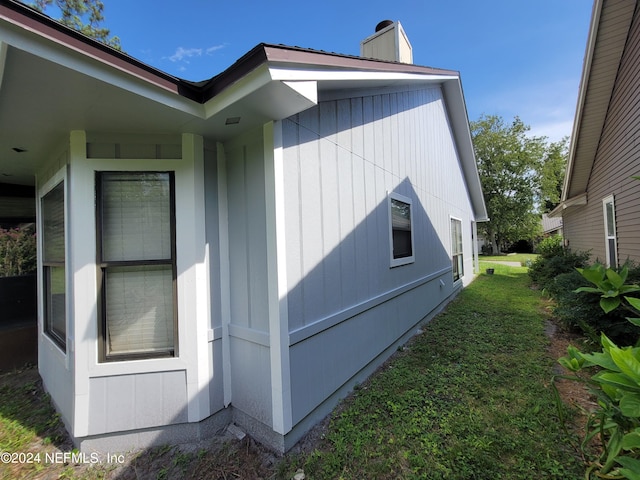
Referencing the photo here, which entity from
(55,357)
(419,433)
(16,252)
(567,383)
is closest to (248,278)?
(419,433)

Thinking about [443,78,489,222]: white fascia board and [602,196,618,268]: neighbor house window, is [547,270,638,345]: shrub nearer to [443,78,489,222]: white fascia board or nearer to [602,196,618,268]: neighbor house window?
[602,196,618,268]: neighbor house window

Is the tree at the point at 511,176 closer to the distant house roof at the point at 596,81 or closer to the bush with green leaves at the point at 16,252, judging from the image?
the distant house roof at the point at 596,81

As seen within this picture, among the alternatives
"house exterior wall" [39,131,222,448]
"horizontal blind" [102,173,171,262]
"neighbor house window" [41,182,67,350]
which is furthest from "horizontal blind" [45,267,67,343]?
"horizontal blind" [102,173,171,262]

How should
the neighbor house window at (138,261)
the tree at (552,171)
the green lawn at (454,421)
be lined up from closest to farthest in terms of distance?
the green lawn at (454,421) < the neighbor house window at (138,261) < the tree at (552,171)

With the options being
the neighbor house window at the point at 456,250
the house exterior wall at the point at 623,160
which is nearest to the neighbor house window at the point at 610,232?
the house exterior wall at the point at 623,160

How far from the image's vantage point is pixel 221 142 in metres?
2.70

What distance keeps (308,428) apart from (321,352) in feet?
2.15

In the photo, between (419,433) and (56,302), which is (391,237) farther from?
(56,302)

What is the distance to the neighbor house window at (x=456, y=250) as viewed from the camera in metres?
8.64

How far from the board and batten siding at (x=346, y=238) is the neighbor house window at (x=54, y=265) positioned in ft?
7.97

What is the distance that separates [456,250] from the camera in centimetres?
911

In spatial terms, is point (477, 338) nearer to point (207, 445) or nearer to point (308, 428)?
point (308, 428)

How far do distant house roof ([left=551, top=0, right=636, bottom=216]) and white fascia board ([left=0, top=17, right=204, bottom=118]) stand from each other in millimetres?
7090

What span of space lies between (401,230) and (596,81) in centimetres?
557
